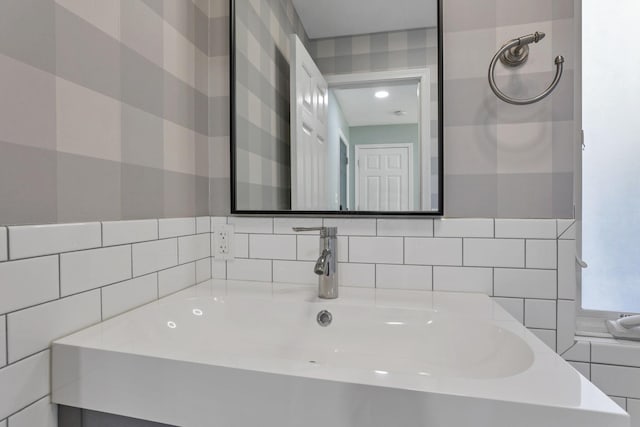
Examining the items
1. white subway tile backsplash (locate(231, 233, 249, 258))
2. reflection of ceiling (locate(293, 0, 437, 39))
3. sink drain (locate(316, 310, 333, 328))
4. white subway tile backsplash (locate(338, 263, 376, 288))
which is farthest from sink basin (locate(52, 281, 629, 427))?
reflection of ceiling (locate(293, 0, 437, 39))

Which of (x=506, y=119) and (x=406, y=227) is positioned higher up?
(x=506, y=119)

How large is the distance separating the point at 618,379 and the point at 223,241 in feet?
4.05

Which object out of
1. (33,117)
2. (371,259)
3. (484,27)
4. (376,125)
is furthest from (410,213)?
(33,117)

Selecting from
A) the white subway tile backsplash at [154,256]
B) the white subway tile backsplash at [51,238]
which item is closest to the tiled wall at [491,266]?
the white subway tile backsplash at [154,256]

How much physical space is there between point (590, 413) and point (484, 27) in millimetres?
999

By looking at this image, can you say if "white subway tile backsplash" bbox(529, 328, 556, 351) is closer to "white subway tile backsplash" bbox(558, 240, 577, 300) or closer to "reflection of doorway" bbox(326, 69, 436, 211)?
"white subway tile backsplash" bbox(558, 240, 577, 300)

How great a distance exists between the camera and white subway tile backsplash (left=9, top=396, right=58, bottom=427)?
0.55 metres

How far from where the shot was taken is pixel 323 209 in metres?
1.08

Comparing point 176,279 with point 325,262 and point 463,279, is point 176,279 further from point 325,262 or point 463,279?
point 463,279

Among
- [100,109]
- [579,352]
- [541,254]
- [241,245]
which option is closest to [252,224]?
[241,245]

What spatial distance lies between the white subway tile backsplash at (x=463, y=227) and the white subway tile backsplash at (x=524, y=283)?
0.39 feet

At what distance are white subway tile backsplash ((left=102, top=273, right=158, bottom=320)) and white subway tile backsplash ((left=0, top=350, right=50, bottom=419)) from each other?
15cm

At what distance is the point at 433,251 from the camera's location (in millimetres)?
1012

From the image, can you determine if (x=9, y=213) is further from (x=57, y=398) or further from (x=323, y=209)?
(x=323, y=209)
